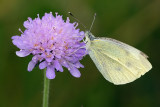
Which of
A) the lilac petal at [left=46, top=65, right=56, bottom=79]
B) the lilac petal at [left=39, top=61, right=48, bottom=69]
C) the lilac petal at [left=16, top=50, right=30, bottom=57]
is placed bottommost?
the lilac petal at [left=46, top=65, right=56, bottom=79]

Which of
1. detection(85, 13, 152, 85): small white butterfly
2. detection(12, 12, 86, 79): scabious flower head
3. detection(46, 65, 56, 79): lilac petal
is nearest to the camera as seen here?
detection(46, 65, 56, 79): lilac petal

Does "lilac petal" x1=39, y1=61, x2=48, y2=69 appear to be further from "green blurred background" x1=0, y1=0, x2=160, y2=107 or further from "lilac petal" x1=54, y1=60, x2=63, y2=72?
"green blurred background" x1=0, y1=0, x2=160, y2=107

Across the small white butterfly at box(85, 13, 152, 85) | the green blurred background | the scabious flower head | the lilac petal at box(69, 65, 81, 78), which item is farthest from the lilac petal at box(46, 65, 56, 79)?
the green blurred background

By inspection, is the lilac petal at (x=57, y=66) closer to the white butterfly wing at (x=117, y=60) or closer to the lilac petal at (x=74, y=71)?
the lilac petal at (x=74, y=71)

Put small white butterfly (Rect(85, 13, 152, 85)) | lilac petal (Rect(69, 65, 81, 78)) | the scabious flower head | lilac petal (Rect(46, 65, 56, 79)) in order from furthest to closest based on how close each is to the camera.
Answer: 1. small white butterfly (Rect(85, 13, 152, 85))
2. lilac petal (Rect(69, 65, 81, 78))
3. the scabious flower head
4. lilac petal (Rect(46, 65, 56, 79))

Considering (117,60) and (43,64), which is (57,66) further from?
(117,60)

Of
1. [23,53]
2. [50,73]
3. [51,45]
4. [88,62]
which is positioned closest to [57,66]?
[50,73]
